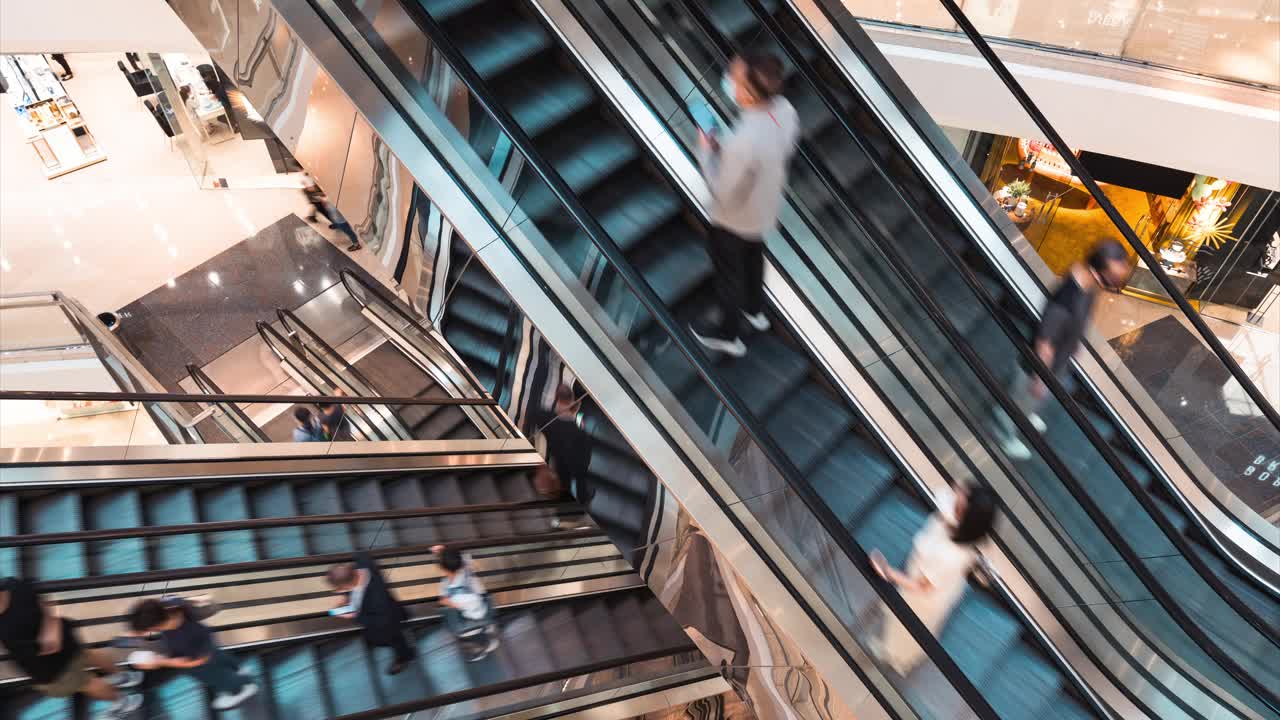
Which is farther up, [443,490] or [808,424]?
[443,490]

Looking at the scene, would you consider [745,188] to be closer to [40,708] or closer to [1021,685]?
[1021,685]

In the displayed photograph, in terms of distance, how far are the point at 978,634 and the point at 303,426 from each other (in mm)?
5278

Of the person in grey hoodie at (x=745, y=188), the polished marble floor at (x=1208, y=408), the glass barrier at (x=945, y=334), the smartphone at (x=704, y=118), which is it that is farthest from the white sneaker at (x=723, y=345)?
the polished marble floor at (x=1208, y=408)

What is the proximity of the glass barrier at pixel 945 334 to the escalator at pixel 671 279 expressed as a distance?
288 mm

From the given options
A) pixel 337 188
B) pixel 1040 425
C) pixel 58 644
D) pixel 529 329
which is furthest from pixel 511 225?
pixel 1040 425

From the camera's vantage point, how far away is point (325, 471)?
20.5ft

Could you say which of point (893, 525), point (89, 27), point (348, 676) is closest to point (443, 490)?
point (348, 676)

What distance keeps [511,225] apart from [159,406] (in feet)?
12.2

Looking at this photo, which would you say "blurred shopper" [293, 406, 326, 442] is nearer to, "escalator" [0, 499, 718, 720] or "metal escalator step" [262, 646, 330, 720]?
"escalator" [0, 499, 718, 720]

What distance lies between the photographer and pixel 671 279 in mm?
4750

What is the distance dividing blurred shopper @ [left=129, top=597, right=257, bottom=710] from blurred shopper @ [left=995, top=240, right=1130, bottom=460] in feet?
14.8

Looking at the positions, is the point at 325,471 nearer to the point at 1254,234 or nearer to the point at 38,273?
the point at 38,273

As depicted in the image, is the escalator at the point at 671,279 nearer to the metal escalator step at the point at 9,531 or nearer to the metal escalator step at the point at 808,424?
the metal escalator step at the point at 808,424

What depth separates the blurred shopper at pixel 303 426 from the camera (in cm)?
688
